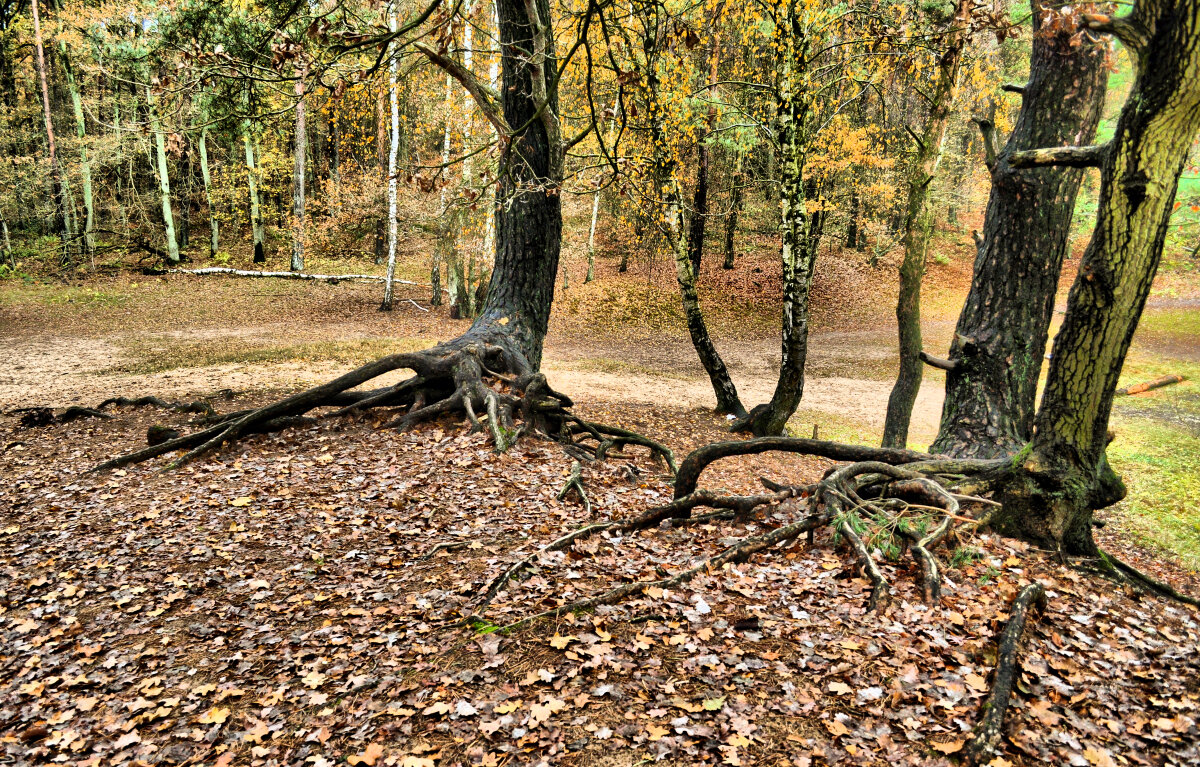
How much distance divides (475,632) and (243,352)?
17.0 metres

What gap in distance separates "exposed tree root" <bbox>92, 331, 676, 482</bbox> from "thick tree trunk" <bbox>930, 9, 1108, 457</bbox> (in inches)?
149

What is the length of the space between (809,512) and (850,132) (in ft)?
43.5

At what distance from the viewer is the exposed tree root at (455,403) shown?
8258 mm

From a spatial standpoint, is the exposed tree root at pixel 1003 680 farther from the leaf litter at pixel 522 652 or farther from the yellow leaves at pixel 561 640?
the yellow leaves at pixel 561 640

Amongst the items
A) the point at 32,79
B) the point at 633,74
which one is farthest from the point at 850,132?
the point at 32,79

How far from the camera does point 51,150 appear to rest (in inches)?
941

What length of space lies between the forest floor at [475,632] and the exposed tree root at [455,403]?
323mm

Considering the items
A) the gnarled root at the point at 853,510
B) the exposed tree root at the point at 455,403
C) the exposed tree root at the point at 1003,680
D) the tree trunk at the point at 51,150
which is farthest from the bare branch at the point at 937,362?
the tree trunk at the point at 51,150

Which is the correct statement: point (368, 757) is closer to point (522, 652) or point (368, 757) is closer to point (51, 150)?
point (522, 652)

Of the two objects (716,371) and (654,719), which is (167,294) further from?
(654,719)

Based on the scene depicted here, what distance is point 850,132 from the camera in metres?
15.2

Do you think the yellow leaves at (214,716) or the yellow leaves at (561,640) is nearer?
the yellow leaves at (214,716)

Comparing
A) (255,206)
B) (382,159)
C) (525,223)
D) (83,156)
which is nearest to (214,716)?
(525,223)

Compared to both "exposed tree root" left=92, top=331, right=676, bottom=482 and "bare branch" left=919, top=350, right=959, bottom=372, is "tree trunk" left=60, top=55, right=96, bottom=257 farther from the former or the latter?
"bare branch" left=919, top=350, right=959, bottom=372
